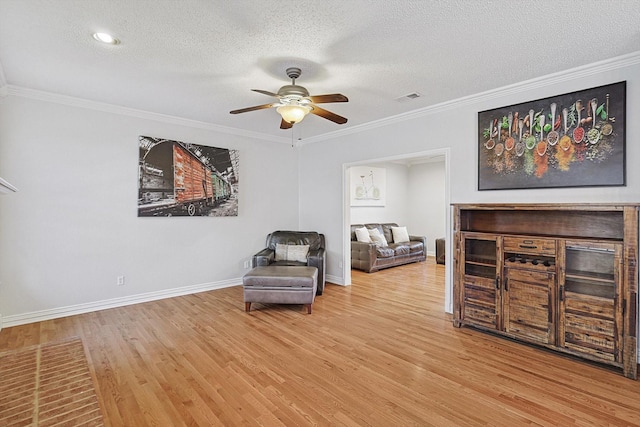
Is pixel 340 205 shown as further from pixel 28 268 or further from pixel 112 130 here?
pixel 28 268

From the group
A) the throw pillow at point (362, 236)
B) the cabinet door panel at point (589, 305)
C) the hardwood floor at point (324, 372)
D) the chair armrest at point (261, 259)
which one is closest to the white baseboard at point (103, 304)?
the hardwood floor at point (324, 372)

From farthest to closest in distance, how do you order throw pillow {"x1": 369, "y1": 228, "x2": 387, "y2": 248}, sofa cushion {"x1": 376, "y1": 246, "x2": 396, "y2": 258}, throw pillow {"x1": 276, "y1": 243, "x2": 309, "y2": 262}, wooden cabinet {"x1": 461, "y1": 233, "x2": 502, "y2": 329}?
throw pillow {"x1": 369, "y1": 228, "x2": 387, "y2": 248}, sofa cushion {"x1": 376, "y1": 246, "x2": 396, "y2": 258}, throw pillow {"x1": 276, "y1": 243, "x2": 309, "y2": 262}, wooden cabinet {"x1": 461, "y1": 233, "x2": 502, "y2": 329}

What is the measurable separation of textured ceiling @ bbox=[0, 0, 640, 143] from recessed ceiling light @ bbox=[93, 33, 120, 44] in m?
0.06

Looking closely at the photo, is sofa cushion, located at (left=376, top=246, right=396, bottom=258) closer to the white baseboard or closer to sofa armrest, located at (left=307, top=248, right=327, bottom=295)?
sofa armrest, located at (left=307, top=248, right=327, bottom=295)

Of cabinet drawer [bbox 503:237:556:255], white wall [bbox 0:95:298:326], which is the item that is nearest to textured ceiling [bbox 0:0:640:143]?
white wall [bbox 0:95:298:326]

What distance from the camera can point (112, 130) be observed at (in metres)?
4.19

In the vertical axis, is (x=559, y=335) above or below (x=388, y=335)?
above

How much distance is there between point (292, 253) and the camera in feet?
17.0

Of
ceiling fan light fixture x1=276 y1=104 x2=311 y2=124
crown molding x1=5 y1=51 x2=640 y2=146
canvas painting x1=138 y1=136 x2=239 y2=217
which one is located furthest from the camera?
canvas painting x1=138 y1=136 x2=239 y2=217

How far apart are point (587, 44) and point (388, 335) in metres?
3.18

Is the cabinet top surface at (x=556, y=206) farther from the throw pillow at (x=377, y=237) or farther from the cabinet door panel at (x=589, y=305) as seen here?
the throw pillow at (x=377, y=237)

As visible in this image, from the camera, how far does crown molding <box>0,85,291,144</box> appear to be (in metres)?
3.60

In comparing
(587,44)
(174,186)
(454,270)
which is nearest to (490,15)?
(587,44)

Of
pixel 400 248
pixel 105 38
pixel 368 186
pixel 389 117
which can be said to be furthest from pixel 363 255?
pixel 105 38
